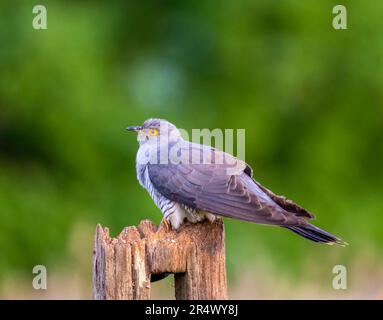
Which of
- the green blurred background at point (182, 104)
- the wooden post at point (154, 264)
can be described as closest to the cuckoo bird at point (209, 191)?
the wooden post at point (154, 264)

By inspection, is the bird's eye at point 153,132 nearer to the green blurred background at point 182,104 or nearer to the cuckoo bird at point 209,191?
the cuckoo bird at point 209,191

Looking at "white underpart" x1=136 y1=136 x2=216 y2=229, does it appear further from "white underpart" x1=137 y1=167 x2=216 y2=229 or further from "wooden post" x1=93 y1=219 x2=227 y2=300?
"wooden post" x1=93 y1=219 x2=227 y2=300

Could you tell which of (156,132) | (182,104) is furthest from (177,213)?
(182,104)

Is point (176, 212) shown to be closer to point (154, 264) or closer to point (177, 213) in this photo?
point (177, 213)

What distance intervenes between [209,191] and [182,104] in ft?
14.1

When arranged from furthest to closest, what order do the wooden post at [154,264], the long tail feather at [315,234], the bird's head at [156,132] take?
the bird's head at [156,132], the long tail feather at [315,234], the wooden post at [154,264]

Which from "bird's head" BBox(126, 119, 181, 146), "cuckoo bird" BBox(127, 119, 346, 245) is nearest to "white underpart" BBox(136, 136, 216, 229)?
"cuckoo bird" BBox(127, 119, 346, 245)

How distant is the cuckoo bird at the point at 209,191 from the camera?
11.4 ft

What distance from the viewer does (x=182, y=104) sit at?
7.95 m

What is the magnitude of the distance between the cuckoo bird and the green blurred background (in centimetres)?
312

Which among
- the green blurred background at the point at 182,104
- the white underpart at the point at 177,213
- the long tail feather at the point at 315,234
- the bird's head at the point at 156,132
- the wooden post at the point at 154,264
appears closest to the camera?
the wooden post at the point at 154,264

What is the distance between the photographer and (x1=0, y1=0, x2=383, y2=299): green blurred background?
7.54 meters

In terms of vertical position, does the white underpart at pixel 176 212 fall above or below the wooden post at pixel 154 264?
above

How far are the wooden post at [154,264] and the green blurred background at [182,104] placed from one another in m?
3.73
